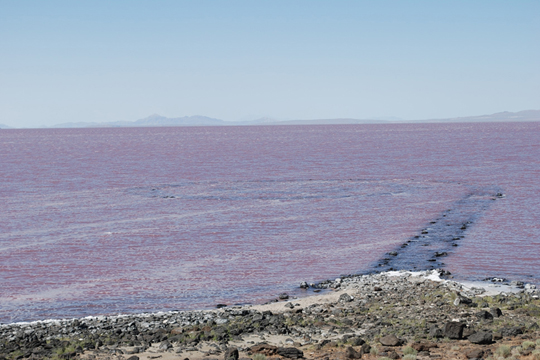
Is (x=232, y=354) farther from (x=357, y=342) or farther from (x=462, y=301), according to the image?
(x=462, y=301)

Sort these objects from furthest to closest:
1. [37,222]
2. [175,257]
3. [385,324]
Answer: [37,222]
[175,257]
[385,324]

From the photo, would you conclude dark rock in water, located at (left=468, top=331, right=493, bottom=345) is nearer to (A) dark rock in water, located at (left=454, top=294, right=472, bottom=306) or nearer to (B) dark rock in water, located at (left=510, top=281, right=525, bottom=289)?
(A) dark rock in water, located at (left=454, top=294, right=472, bottom=306)

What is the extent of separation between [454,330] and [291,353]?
429 centimetres

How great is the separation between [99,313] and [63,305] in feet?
5.38

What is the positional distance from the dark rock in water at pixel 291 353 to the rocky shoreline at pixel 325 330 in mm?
24

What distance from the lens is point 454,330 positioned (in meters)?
15.8

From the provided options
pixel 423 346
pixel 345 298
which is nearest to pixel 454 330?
pixel 423 346

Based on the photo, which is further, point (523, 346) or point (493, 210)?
point (493, 210)

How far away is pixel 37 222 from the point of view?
36.8 m

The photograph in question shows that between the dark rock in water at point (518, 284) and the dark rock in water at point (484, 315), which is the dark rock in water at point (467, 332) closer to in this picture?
the dark rock in water at point (484, 315)

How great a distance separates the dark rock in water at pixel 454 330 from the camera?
15.7m

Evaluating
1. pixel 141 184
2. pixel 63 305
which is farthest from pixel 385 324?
pixel 141 184

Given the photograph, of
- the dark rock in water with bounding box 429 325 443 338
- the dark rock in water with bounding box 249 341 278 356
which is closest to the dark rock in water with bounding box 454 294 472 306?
the dark rock in water with bounding box 429 325 443 338

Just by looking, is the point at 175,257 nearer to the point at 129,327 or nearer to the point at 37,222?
the point at 129,327
